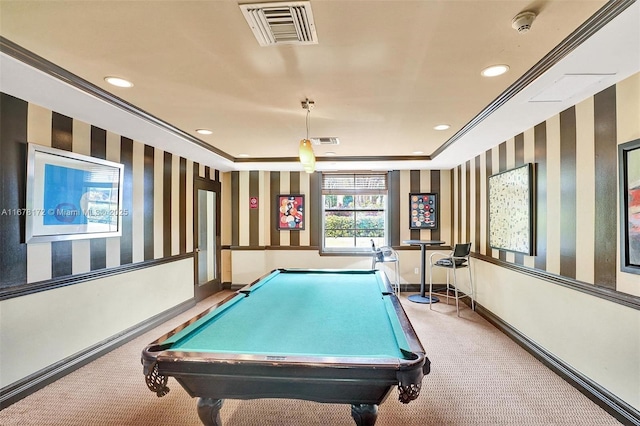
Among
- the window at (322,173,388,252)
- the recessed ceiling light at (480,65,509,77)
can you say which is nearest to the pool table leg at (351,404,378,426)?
the recessed ceiling light at (480,65,509,77)

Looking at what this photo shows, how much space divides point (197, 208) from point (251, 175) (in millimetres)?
1317

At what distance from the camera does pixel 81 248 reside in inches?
117

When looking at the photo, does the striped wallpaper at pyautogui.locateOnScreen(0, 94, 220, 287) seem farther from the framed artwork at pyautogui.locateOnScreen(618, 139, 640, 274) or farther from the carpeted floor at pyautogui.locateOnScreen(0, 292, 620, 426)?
the framed artwork at pyautogui.locateOnScreen(618, 139, 640, 274)

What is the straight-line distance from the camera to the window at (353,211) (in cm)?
603

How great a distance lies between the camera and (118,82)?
89.0 inches

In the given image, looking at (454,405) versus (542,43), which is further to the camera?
(454,405)

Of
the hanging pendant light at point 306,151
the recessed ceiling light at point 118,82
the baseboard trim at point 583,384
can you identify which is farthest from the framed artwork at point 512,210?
the recessed ceiling light at point 118,82

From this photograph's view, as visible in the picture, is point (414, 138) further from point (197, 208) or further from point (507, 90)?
point (197, 208)

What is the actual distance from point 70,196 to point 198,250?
2541 millimetres

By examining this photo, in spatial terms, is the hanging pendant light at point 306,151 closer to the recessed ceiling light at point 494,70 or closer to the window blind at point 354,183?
the recessed ceiling light at point 494,70

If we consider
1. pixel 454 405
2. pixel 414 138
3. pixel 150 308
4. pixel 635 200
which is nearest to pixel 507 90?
pixel 635 200

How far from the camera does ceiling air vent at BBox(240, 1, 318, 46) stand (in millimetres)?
1475

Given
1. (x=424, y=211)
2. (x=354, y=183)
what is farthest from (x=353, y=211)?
(x=424, y=211)

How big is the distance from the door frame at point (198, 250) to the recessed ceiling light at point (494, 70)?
14.1ft
